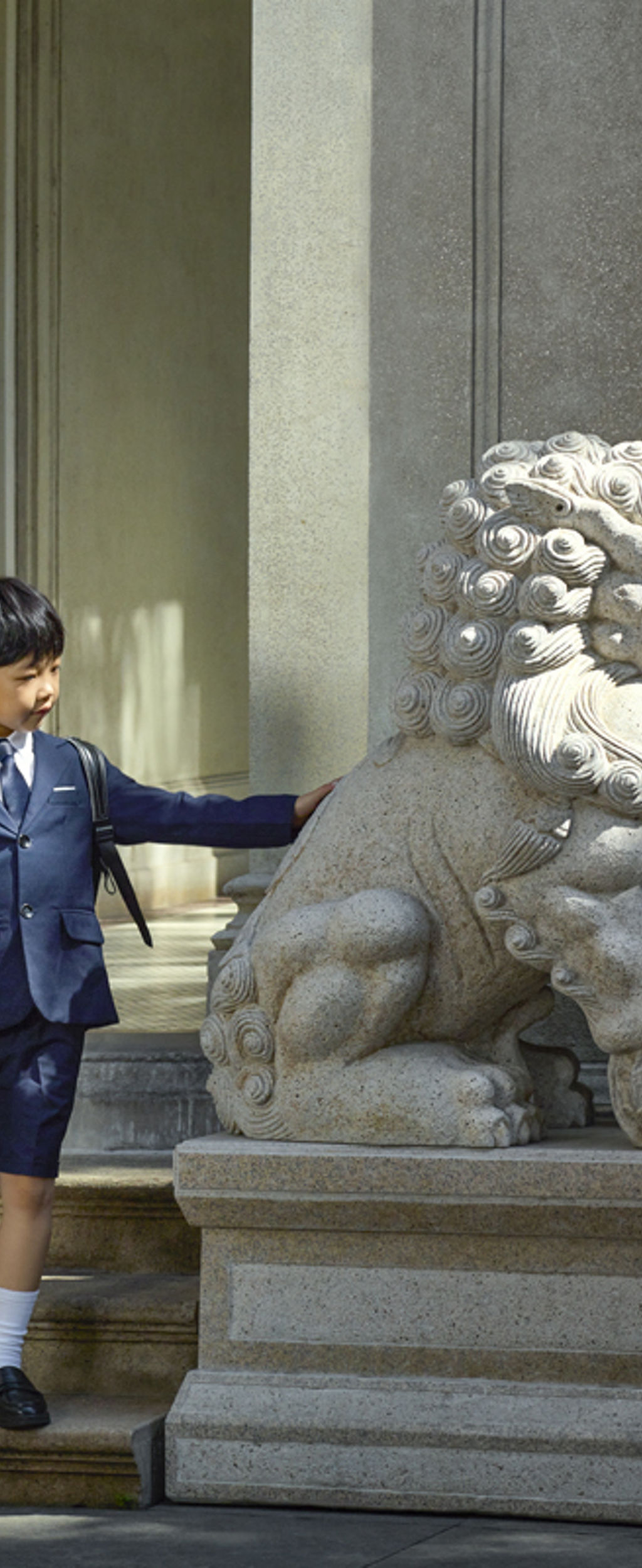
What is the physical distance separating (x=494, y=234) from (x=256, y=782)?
1.42 meters

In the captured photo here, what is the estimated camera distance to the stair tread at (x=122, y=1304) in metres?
3.80

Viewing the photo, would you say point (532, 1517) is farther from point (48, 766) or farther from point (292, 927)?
point (48, 766)

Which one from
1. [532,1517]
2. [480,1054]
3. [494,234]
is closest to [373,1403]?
[532,1517]

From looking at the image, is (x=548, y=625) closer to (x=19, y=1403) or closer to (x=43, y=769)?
(x=43, y=769)

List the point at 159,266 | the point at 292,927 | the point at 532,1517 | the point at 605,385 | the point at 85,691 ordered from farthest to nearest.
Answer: the point at 159,266, the point at 85,691, the point at 605,385, the point at 292,927, the point at 532,1517

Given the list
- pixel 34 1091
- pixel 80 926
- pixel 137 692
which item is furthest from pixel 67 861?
pixel 137 692

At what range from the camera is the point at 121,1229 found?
4176 millimetres

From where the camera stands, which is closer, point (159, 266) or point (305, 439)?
point (305, 439)

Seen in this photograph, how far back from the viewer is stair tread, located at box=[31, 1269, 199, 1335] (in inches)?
150

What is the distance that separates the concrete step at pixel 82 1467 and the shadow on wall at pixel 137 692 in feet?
22.4

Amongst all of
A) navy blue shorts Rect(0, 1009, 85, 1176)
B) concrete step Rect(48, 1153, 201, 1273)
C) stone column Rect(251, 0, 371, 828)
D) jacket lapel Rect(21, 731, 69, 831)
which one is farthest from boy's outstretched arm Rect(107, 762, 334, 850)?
stone column Rect(251, 0, 371, 828)

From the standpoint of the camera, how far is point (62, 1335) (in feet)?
12.6

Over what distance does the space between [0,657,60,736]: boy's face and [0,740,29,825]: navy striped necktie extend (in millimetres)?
51

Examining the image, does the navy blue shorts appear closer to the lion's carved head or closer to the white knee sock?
the white knee sock
